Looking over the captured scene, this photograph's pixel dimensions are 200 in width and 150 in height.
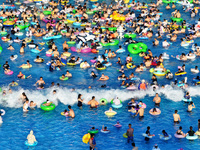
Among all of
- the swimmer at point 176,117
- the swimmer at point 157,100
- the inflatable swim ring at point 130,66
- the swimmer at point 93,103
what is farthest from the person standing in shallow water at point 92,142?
the inflatable swim ring at point 130,66

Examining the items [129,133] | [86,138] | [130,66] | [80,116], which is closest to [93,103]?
[80,116]

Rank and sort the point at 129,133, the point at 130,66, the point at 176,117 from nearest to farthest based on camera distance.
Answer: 1. the point at 129,133
2. the point at 176,117
3. the point at 130,66

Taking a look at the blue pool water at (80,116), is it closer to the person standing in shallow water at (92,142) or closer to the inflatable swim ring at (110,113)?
the inflatable swim ring at (110,113)

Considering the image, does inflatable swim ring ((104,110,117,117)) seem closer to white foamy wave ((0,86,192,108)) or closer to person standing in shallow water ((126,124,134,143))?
white foamy wave ((0,86,192,108))

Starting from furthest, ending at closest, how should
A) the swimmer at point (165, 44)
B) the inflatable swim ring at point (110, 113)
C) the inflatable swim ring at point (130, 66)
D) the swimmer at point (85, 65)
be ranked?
the swimmer at point (165, 44) → the swimmer at point (85, 65) → the inflatable swim ring at point (130, 66) → the inflatable swim ring at point (110, 113)

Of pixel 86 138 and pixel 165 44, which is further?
pixel 165 44

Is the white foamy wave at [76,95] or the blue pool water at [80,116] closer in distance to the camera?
the blue pool water at [80,116]

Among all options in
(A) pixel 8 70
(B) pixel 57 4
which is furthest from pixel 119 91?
(B) pixel 57 4

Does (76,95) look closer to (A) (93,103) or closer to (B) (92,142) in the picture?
(A) (93,103)
